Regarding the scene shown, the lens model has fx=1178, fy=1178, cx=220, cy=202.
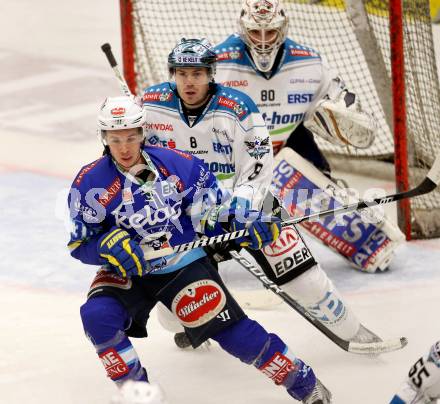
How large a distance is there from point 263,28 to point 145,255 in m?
1.30

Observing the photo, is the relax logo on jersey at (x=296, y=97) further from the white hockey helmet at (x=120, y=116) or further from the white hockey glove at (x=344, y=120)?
the white hockey helmet at (x=120, y=116)

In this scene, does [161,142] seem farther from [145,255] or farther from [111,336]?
[111,336]

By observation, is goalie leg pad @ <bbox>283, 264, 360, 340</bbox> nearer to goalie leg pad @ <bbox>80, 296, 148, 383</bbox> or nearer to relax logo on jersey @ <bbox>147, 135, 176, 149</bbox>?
relax logo on jersey @ <bbox>147, 135, 176, 149</bbox>

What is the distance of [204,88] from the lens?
163 inches

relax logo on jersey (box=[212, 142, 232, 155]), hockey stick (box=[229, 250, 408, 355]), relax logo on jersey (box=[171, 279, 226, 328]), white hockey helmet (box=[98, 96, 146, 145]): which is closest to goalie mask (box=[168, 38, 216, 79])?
relax logo on jersey (box=[212, 142, 232, 155])

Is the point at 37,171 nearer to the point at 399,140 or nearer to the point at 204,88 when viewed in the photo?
the point at 399,140

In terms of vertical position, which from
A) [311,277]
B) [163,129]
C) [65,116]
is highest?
[163,129]

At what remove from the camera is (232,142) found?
4219 millimetres

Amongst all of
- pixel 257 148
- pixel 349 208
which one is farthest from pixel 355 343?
pixel 257 148

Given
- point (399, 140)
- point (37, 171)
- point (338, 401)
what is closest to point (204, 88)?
point (338, 401)

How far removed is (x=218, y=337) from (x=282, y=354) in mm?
207

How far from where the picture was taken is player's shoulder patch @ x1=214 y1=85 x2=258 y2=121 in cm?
418

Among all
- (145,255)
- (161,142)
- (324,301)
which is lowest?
(324,301)

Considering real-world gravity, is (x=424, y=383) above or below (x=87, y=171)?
below
